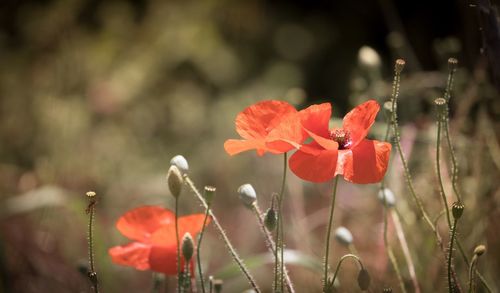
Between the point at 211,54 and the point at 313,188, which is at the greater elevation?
the point at 211,54

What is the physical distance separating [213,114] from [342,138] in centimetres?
207

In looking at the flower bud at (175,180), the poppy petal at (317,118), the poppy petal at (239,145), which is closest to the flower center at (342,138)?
the poppy petal at (317,118)

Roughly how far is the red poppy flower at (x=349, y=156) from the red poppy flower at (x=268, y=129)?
0.02 m

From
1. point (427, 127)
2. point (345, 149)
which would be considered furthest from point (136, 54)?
point (345, 149)

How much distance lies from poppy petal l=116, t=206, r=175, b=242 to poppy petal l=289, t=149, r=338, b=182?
0.80ft

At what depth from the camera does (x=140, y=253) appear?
103 cm

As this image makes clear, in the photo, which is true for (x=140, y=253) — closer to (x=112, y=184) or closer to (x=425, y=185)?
(x=425, y=185)

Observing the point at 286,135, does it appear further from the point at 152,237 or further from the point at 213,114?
the point at 213,114

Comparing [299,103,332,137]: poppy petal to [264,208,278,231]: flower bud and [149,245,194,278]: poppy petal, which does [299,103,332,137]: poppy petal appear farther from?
[149,245,194,278]: poppy petal

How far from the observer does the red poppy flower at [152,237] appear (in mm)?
1007

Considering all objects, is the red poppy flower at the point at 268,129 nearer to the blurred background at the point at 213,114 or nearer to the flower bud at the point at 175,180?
the flower bud at the point at 175,180

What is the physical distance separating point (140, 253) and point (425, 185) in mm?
914

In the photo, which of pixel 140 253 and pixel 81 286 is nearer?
pixel 140 253

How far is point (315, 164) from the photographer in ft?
2.94
